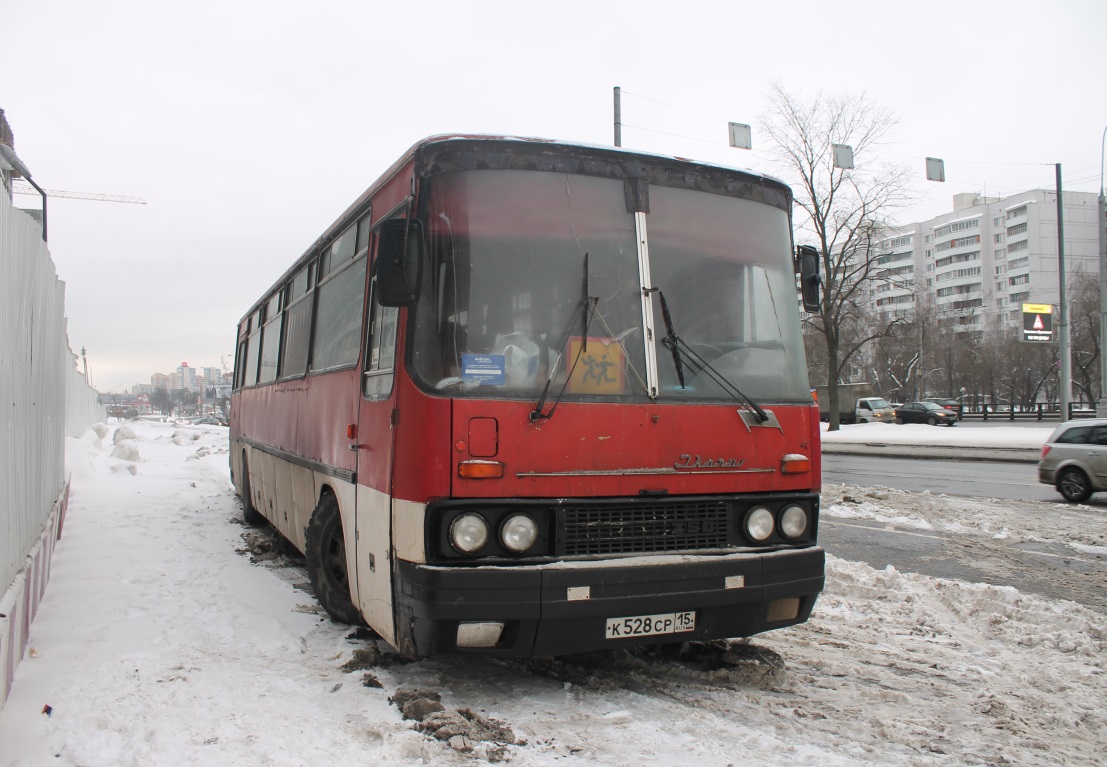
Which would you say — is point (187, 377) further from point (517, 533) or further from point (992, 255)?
point (517, 533)

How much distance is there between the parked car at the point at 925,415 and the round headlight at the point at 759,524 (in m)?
47.0

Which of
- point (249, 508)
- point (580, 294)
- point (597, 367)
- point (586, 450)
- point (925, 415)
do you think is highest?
point (580, 294)

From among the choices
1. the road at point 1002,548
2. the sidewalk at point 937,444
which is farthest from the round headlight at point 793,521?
the sidewalk at point 937,444

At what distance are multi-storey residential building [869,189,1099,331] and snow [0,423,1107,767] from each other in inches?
3313

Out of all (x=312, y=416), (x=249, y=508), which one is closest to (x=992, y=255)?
(x=249, y=508)

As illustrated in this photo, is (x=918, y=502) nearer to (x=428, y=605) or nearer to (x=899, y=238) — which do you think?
(x=428, y=605)

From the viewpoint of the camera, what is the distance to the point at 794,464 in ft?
16.1

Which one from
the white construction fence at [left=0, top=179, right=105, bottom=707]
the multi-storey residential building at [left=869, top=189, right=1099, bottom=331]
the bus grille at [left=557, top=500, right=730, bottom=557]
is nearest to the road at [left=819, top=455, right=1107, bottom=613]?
the bus grille at [left=557, top=500, right=730, bottom=557]

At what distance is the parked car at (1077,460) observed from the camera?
1401cm

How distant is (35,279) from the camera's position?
6039 millimetres

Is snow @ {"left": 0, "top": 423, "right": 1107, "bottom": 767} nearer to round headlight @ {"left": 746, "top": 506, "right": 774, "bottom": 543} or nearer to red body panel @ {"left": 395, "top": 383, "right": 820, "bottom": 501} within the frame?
Result: round headlight @ {"left": 746, "top": 506, "right": 774, "bottom": 543}

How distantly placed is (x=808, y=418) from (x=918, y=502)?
31.7ft

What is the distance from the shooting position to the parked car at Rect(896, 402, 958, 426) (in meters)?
48.1

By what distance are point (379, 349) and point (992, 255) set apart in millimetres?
122050
